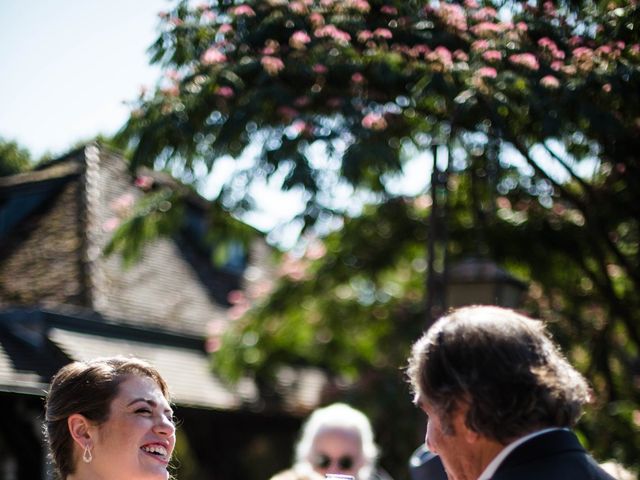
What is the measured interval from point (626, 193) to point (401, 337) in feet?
13.5

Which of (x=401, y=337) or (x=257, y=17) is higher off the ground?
(x=257, y=17)

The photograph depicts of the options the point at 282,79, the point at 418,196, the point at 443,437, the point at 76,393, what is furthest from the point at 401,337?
the point at 443,437

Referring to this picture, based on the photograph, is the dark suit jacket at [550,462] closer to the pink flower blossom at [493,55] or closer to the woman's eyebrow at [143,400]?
the woman's eyebrow at [143,400]

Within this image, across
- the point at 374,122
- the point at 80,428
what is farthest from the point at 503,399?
the point at 374,122


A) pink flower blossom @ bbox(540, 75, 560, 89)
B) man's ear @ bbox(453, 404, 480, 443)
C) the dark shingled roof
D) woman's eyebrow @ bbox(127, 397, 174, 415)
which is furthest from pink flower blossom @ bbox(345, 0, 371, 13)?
the dark shingled roof

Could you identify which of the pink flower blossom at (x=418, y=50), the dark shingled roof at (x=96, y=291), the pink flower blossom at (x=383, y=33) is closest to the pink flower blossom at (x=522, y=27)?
the pink flower blossom at (x=418, y=50)

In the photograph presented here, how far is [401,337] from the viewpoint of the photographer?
34.6 feet

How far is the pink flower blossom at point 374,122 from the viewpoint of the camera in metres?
6.33

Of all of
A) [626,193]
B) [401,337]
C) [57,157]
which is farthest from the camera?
[57,157]

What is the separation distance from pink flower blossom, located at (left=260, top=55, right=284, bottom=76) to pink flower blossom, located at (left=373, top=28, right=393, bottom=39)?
644 millimetres

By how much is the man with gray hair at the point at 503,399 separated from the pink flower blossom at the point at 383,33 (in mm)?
3876

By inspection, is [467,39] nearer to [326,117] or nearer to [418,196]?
[326,117]

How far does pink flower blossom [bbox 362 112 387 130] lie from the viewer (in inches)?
249

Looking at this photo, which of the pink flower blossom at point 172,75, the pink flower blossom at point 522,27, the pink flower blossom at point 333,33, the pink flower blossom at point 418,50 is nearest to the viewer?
the pink flower blossom at point 522,27
